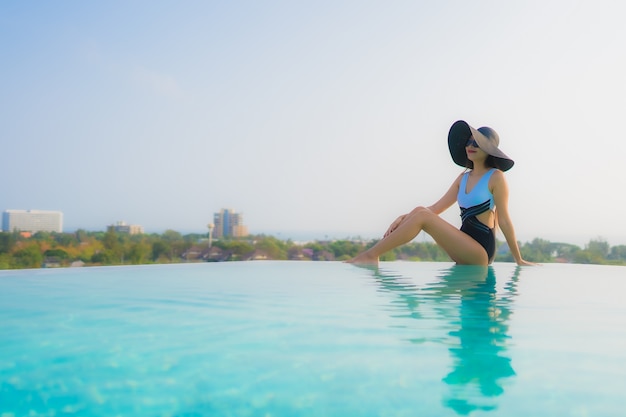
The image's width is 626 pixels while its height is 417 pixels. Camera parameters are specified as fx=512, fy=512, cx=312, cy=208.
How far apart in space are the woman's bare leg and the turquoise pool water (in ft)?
7.96

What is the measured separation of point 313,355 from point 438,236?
4608 mm

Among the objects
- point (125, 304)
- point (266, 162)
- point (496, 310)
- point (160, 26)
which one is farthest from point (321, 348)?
point (266, 162)

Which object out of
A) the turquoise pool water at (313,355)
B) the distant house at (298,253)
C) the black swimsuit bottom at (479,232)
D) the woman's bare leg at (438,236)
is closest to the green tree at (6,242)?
the distant house at (298,253)

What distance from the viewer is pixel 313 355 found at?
2.08 m

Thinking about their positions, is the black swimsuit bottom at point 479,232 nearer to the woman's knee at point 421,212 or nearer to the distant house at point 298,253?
the woman's knee at point 421,212

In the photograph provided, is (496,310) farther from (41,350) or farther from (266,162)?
(266,162)

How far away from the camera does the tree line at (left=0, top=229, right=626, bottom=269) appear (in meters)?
44.8

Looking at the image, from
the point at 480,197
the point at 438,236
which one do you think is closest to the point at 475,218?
the point at 480,197

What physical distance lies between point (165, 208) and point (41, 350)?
69.2 metres

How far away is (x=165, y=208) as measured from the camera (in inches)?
2712

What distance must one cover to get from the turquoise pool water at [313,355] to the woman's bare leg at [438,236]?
2.43 meters

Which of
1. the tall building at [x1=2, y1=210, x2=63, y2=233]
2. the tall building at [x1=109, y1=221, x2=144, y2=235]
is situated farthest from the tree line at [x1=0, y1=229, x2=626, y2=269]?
the tall building at [x1=2, y1=210, x2=63, y2=233]

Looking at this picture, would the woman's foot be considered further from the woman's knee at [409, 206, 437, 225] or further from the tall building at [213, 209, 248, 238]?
the tall building at [213, 209, 248, 238]

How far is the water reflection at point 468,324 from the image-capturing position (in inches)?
65.9
